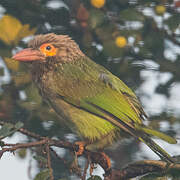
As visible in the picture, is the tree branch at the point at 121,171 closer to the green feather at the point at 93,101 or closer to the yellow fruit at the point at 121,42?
the green feather at the point at 93,101

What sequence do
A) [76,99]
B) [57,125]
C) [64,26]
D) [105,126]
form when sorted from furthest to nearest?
[64,26]
[57,125]
[76,99]
[105,126]

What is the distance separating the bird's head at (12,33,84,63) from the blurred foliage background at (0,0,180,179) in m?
0.17

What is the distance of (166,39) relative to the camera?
2.62 m

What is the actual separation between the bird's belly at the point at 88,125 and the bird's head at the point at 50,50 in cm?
22

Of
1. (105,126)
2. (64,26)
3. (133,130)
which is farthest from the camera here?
(64,26)

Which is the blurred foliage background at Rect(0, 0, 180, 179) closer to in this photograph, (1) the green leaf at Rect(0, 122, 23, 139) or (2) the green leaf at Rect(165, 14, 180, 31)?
(2) the green leaf at Rect(165, 14, 180, 31)

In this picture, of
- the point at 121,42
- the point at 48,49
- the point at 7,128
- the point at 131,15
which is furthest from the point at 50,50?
the point at 7,128

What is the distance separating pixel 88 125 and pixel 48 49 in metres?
0.41

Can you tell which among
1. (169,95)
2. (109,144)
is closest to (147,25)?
(169,95)

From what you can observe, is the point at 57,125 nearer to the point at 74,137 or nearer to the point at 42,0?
the point at 74,137

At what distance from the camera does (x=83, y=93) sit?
225cm

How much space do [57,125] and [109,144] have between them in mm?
559

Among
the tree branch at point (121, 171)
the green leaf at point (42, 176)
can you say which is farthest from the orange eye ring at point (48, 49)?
the green leaf at point (42, 176)

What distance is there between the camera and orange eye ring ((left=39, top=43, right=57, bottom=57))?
2.12m
